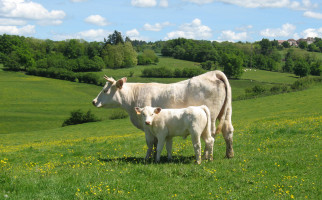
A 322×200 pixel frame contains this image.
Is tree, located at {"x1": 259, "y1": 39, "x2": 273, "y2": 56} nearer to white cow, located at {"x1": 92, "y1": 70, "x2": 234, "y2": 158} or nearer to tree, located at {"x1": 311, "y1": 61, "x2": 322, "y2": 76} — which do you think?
tree, located at {"x1": 311, "y1": 61, "x2": 322, "y2": 76}

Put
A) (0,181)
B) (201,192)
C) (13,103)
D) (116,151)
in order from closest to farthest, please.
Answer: (201,192)
(0,181)
(116,151)
(13,103)

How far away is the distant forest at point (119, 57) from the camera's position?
120 m

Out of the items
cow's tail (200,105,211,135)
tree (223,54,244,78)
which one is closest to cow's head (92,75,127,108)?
cow's tail (200,105,211,135)

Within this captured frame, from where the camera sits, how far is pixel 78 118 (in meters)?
Result: 64.0

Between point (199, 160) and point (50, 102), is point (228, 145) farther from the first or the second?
point (50, 102)

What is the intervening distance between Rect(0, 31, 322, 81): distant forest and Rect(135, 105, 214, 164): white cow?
337ft

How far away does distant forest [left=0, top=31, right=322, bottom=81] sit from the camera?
120 meters

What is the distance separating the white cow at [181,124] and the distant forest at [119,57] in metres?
103

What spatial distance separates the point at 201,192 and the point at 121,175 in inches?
88.8

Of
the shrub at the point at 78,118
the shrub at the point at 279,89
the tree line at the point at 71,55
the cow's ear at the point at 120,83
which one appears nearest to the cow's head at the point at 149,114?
the cow's ear at the point at 120,83

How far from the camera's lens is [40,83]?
10244cm

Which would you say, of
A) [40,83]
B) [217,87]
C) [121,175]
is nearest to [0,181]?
[121,175]

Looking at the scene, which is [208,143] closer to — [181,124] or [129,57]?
[181,124]

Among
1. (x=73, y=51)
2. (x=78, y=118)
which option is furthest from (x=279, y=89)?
(x=73, y=51)
